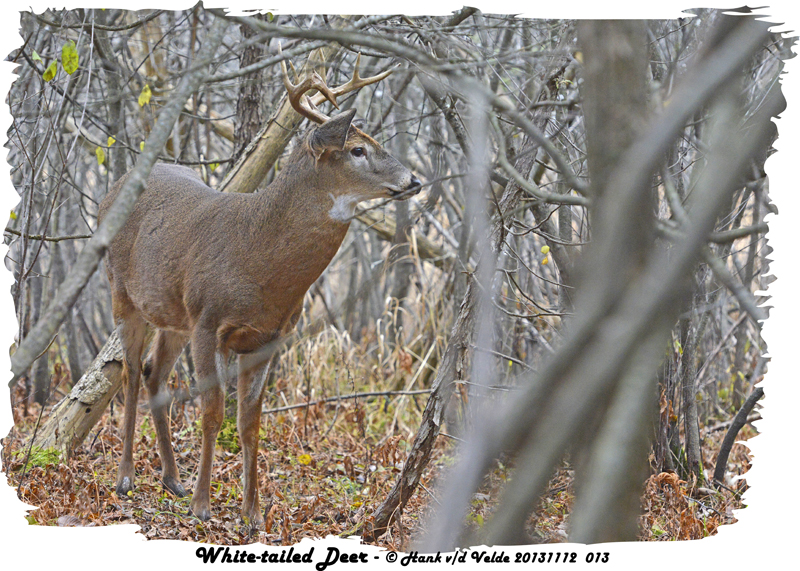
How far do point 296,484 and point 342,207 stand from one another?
1.49m

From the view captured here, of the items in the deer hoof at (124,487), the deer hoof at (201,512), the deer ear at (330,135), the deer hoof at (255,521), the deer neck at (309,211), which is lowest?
the deer hoof at (124,487)

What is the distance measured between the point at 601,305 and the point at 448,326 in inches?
164

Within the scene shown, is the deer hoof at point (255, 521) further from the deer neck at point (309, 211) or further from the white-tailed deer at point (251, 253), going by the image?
the deer neck at point (309, 211)

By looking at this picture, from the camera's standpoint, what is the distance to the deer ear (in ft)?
10.8

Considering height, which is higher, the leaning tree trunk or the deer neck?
the deer neck

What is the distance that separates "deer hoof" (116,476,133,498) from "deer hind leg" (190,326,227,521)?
1.53 feet

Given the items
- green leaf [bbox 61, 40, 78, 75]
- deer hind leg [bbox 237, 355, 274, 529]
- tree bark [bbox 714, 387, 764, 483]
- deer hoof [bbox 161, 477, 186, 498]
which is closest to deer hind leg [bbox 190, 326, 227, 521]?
deer hind leg [bbox 237, 355, 274, 529]

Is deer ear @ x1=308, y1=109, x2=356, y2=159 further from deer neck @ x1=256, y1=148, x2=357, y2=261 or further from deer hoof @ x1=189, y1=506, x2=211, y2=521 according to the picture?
deer hoof @ x1=189, y1=506, x2=211, y2=521

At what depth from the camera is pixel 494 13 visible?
10.1 feet

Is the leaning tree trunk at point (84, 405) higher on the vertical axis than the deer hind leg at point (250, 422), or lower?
lower

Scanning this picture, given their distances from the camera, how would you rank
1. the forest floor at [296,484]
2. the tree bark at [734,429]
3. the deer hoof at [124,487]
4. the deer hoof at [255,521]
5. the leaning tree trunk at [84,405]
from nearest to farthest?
the forest floor at [296,484] → the tree bark at [734,429] → the deer hoof at [255,521] → the deer hoof at [124,487] → the leaning tree trunk at [84,405]

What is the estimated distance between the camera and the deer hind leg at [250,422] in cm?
342

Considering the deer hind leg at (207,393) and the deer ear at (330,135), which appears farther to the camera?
the deer hind leg at (207,393)

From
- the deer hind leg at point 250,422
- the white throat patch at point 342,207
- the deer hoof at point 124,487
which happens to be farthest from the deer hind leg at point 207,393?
the white throat patch at point 342,207
